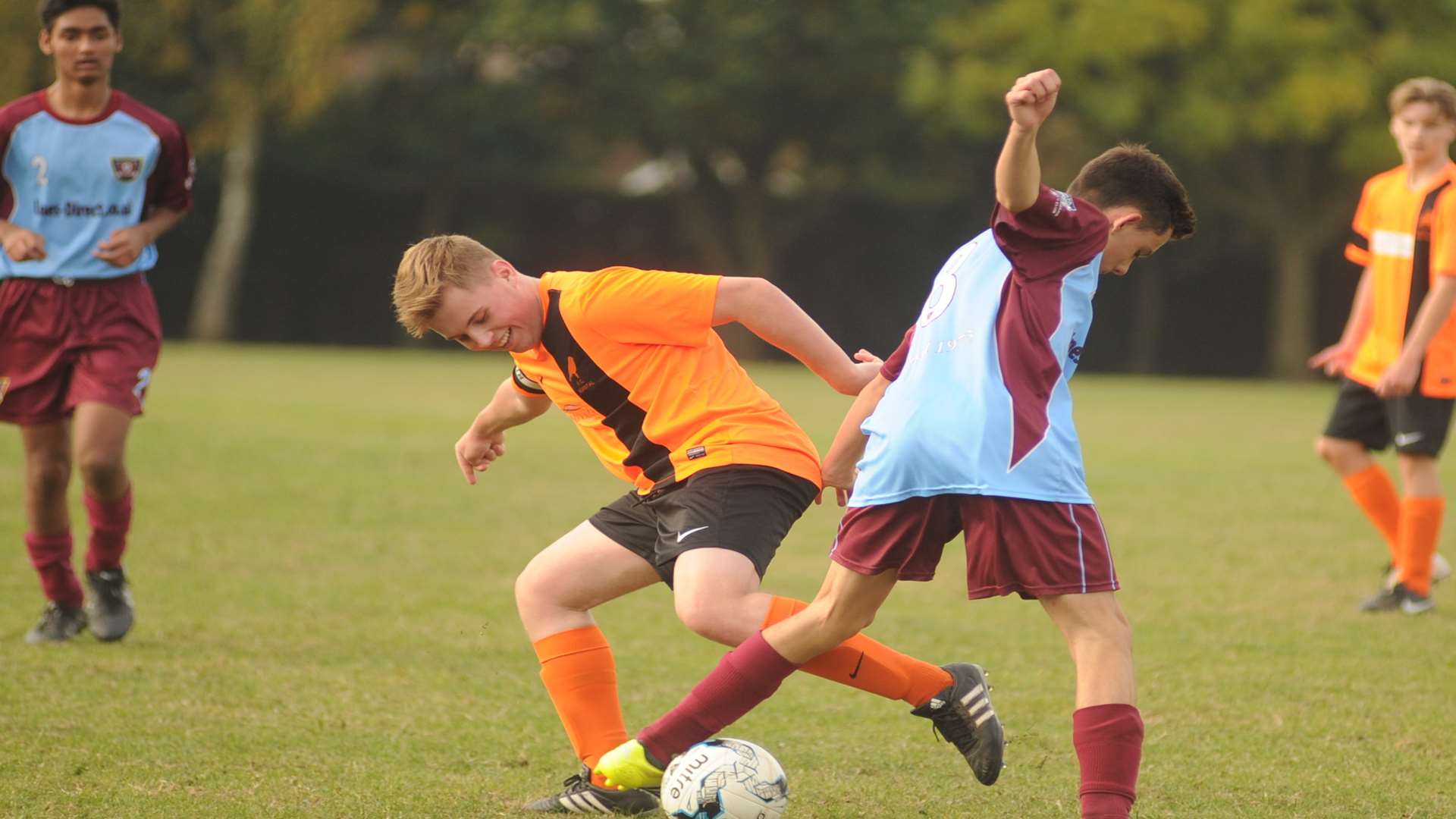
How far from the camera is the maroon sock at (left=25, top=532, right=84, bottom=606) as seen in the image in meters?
5.59

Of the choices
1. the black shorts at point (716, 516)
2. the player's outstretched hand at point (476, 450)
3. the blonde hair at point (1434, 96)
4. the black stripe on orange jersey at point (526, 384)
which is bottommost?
the player's outstretched hand at point (476, 450)

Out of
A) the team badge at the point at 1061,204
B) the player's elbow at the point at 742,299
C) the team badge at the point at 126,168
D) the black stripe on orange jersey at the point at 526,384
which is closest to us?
the team badge at the point at 1061,204

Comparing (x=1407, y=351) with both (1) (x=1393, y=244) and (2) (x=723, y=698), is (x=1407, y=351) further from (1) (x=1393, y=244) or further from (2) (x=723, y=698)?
(2) (x=723, y=698)

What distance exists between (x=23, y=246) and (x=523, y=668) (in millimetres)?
2133

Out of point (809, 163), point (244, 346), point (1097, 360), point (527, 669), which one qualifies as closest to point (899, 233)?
point (809, 163)

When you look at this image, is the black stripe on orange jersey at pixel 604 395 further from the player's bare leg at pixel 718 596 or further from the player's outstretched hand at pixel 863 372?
the player's outstretched hand at pixel 863 372

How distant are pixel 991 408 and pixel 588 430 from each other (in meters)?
1.22

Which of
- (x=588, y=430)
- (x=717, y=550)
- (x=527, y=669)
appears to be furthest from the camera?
(x=527, y=669)

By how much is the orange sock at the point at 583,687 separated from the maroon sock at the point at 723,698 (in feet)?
1.14

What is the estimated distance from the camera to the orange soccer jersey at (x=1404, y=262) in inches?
253

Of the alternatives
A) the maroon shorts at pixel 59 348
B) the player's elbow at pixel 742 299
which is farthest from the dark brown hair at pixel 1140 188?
the maroon shorts at pixel 59 348

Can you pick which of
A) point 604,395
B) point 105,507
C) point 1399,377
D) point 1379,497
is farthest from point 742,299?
point 1379,497

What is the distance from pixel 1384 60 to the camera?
26.1 meters

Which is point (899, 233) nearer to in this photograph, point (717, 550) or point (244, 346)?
point (244, 346)
